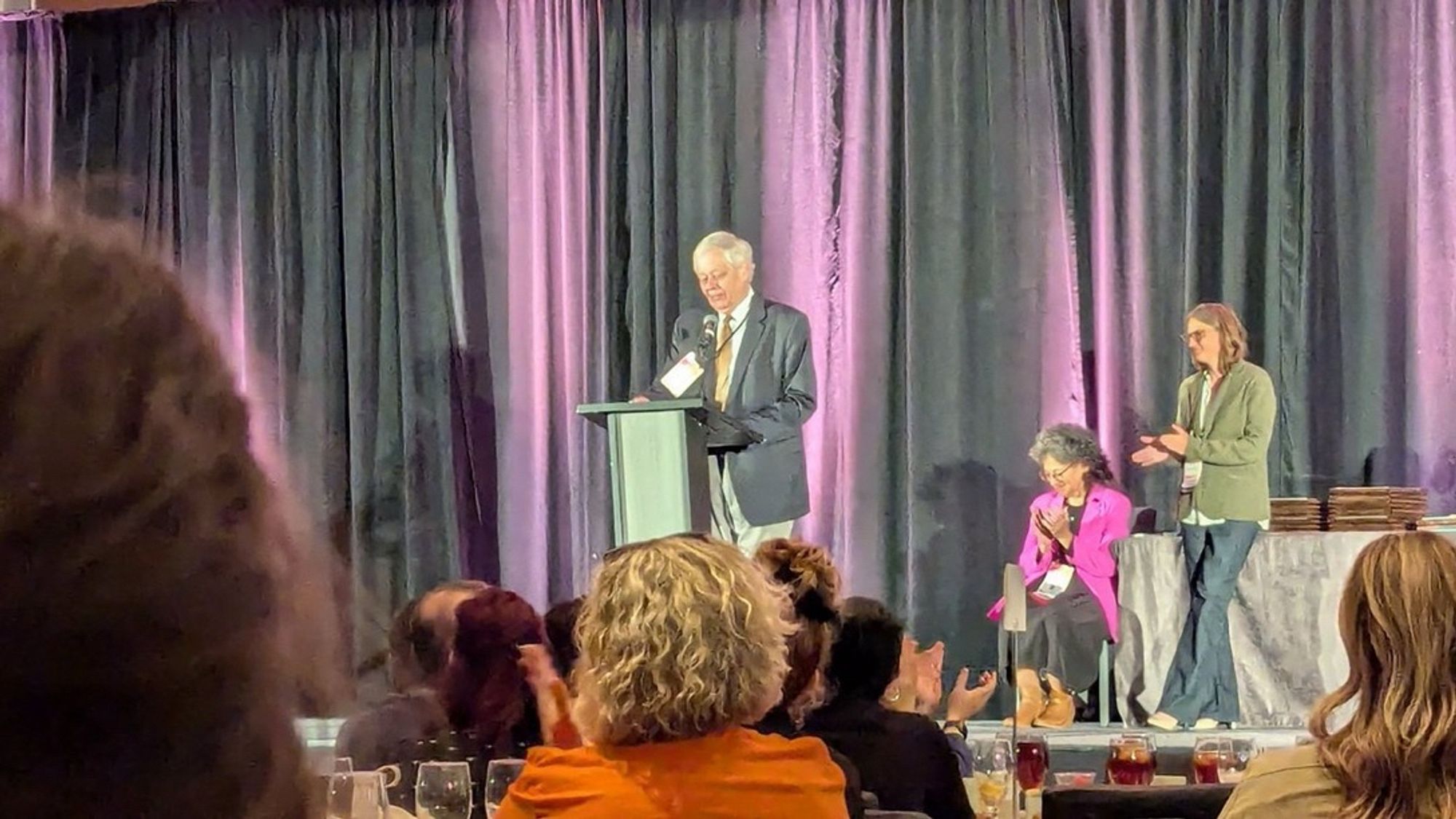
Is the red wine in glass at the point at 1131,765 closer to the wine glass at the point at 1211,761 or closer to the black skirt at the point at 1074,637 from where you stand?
the wine glass at the point at 1211,761

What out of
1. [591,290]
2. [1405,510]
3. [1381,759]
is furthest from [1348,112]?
[1381,759]

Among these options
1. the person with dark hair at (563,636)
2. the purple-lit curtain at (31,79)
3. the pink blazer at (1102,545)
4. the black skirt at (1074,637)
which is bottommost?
the black skirt at (1074,637)

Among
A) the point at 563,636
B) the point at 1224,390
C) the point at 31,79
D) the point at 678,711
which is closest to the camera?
the point at 678,711

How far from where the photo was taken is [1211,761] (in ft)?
8.88

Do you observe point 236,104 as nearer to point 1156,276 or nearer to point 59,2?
point 59,2

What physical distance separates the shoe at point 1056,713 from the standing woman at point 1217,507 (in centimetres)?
34

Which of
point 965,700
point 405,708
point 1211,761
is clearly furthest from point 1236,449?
point 405,708

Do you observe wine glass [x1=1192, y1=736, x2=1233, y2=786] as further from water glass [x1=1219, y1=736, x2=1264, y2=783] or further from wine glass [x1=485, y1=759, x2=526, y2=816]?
wine glass [x1=485, y1=759, x2=526, y2=816]

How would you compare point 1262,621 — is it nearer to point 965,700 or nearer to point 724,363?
point 965,700

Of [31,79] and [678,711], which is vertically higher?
[31,79]

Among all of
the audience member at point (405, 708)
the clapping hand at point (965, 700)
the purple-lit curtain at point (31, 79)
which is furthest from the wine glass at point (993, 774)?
the purple-lit curtain at point (31, 79)

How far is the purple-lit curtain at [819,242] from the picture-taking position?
684cm

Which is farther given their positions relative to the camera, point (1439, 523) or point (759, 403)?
point (759, 403)

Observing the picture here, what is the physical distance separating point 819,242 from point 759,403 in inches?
34.7
